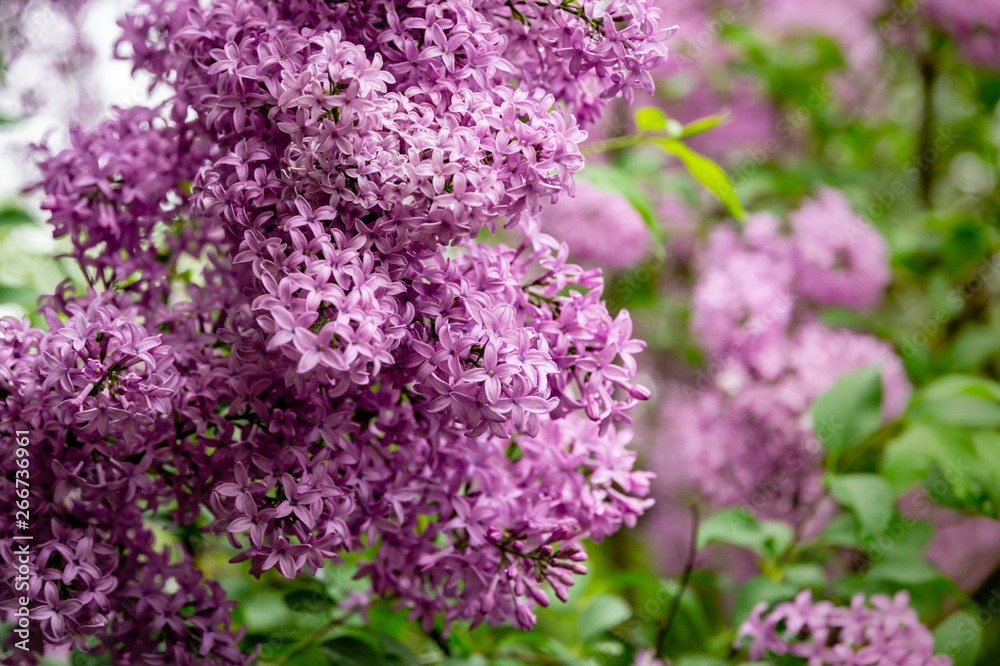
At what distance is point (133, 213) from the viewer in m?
1.15

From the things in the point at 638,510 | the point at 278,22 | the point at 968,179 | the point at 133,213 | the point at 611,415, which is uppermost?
the point at 278,22

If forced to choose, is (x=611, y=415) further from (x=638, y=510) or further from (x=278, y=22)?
(x=278, y=22)

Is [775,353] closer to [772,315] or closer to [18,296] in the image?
[772,315]

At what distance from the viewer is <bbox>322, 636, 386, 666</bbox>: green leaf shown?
1144 millimetres

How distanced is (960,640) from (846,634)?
0.34 m

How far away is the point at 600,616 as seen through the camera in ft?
4.71

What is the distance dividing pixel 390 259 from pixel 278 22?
35 centimetres

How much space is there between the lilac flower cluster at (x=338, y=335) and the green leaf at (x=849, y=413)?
66 cm

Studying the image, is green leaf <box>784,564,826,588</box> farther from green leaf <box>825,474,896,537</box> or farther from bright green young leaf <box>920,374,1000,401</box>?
bright green young leaf <box>920,374,1000,401</box>

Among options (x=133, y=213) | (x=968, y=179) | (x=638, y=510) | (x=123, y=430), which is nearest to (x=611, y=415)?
(x=638, y=510)

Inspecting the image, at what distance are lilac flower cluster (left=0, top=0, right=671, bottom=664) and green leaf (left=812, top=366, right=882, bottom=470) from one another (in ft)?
2.15

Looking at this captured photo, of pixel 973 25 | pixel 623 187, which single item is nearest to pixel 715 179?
pixel 623 187

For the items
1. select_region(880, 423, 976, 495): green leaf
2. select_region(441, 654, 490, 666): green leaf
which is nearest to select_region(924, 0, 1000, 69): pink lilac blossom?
select_region(880, 423, 976, 495): green leaf

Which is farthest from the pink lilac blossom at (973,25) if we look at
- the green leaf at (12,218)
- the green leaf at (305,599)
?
the green leaf at (12,218)
